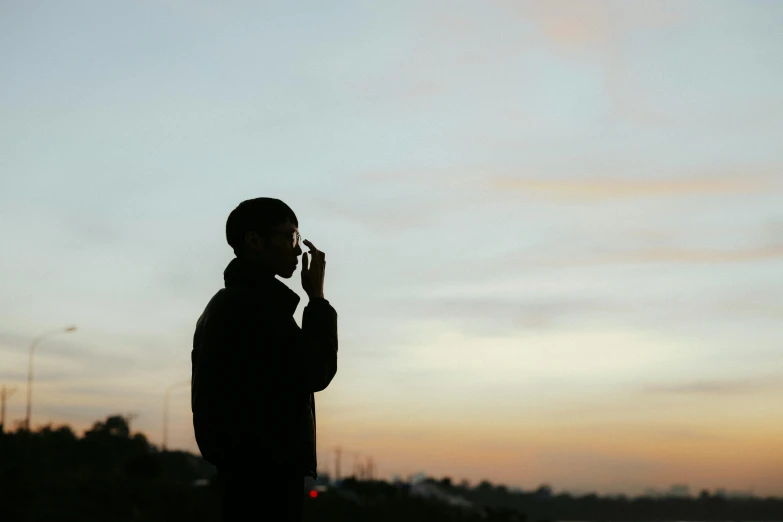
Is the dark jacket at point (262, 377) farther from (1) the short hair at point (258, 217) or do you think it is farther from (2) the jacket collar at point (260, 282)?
(1) the short hair at point (258, 217)

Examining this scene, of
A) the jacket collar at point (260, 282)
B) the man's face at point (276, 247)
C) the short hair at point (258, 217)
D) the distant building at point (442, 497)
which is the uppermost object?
the distant building at point (442, 497)

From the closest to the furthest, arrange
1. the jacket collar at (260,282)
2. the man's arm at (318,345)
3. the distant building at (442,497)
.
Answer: the man's arm at (318,345) → the jacket collar at (260,282) → the distant building at (442,497)

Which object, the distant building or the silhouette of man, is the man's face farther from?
the distant building

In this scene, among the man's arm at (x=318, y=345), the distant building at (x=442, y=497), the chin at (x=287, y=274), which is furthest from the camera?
the distant building at (x=442, y=497)

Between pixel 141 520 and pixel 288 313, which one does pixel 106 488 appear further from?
pixel 288 313

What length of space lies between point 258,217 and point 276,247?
5.6 inches

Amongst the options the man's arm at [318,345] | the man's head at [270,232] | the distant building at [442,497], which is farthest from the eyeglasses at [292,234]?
the distant building at [442,497]

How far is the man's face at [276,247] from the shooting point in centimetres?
486

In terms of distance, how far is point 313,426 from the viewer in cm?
469

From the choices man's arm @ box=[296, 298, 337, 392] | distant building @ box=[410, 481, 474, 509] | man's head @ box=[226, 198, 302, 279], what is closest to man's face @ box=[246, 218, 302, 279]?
man's head @ box=[226, 198, 302, 279]

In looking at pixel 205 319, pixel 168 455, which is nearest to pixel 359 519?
pixel 168 455

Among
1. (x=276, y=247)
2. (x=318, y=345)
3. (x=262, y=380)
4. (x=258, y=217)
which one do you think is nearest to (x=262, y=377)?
(x=262, y=380)

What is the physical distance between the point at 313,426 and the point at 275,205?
91 centimetres

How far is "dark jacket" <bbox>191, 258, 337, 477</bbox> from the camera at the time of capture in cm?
462
